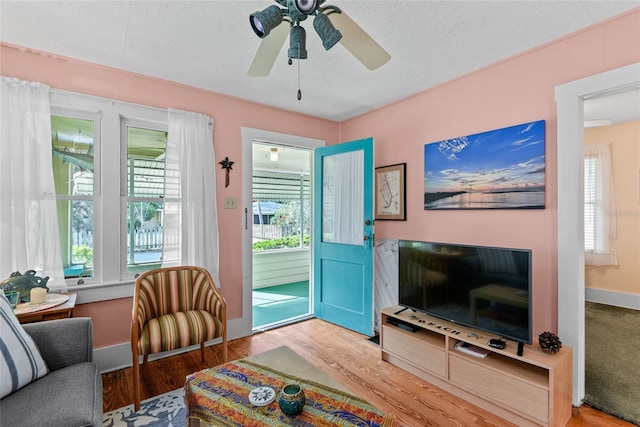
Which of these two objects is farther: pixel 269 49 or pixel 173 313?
pixel 173 313

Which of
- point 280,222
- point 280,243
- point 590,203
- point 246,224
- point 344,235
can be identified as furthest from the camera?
point 280,222

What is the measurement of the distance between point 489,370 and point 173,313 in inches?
89.0

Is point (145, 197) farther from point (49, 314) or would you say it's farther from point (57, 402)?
point (57, 402)

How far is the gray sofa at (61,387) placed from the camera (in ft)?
3.86

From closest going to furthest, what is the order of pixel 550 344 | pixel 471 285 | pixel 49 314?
pixel 550 344
pixel 49 314
pixel 471 285

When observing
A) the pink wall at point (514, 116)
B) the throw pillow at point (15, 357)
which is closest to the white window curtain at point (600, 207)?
the pink wall at point (514, 116)

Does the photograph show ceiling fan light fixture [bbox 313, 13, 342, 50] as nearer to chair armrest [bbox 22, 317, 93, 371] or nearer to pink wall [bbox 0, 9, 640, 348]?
pink wall [bbox 0, 9, 640, 348]

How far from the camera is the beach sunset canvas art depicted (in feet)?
7.05

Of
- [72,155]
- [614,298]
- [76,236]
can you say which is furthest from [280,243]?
[614,298]

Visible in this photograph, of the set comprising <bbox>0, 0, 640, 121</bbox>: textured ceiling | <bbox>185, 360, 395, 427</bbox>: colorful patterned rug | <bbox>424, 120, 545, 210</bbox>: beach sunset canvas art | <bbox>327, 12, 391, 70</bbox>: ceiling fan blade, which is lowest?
<bbox>185, 360, 395, 427</bbox>: colorful patterned rug

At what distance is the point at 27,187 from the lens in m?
2.11

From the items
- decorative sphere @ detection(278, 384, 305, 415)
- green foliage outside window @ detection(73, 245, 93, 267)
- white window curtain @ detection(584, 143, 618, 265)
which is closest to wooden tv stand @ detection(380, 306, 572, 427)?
decorative sphere @ detection(278, 384, 305, 415)

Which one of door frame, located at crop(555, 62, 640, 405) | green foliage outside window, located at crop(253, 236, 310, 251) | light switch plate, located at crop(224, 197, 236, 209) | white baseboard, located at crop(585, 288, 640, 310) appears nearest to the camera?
door frame, located at crop(555, 62, 640, 405)

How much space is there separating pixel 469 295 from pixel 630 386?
1.32m
